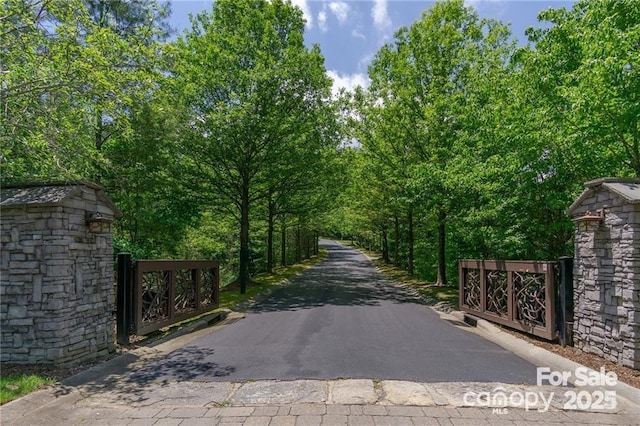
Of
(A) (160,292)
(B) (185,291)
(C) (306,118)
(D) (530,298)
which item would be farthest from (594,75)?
(C) (306,118)

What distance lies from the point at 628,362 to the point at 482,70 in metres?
9.80

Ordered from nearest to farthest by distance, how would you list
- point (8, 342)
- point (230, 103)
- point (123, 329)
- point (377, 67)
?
1. point (8, 342)
2. point (123, 329)
3. point (230, 103)
4. point (377, 67)

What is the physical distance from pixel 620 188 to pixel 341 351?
4.82 meters

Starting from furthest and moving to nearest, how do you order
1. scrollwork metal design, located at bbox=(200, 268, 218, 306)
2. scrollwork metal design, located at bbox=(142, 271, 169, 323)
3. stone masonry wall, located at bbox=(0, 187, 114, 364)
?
1. scrollwork metal design, located at bbox=(200, 268, 218, 306)
2. scrollwork metal design, located at bbox=(142, 271, 169, 323)
3. stone masonry wall, located at bbox=(0, 187, 114, 364)

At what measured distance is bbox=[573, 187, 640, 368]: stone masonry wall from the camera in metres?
5.54

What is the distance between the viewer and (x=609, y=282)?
593 cm

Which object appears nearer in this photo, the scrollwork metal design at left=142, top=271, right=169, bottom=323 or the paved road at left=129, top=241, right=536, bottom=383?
the paved road at left=129, top=241, right=536, bottom=383

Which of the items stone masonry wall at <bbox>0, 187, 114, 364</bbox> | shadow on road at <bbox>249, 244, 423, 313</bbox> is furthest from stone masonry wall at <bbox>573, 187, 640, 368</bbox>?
stone masonry wall at <bbox>0, 187, 114, 364</bbox>

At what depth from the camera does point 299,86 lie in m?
14.8

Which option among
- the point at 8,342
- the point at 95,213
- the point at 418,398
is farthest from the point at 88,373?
the point at 418,398

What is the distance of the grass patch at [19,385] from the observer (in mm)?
4477

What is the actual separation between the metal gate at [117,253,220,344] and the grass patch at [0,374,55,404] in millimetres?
2151

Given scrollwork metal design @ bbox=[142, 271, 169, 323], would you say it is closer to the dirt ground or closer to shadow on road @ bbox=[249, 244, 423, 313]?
shadow on road @ bbox=[249, 244, 423, 313]

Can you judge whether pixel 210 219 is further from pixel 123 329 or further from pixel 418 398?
pixel 418 398
